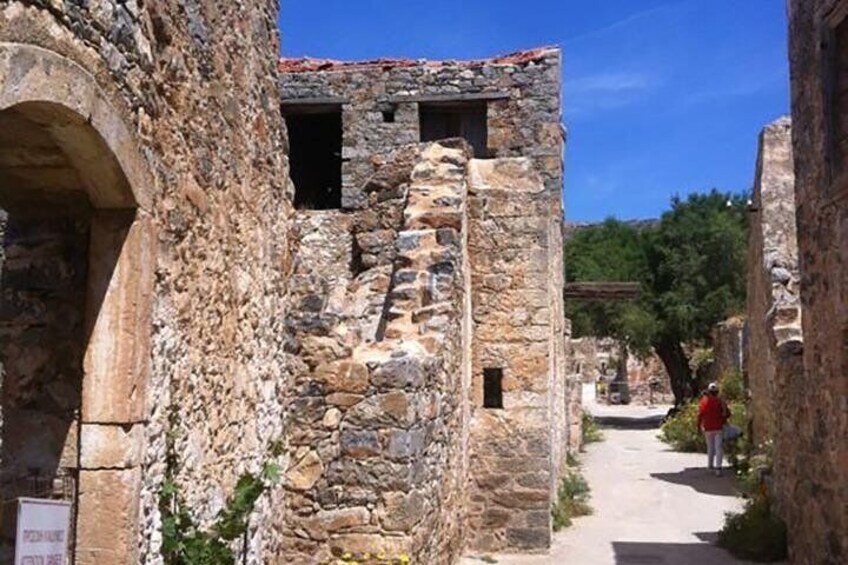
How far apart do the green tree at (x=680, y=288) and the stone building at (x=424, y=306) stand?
50.7ft

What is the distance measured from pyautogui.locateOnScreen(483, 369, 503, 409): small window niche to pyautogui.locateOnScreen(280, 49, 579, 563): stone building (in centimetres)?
1

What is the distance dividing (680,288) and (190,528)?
25736 mm

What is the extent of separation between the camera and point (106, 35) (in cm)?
344

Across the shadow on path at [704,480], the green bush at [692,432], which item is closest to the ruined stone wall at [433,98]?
the shadow on path at [704,480]

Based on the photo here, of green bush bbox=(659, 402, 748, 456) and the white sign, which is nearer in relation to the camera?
the white sign

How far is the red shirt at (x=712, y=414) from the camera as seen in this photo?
A: 556 inches

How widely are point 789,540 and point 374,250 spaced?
4.35 m

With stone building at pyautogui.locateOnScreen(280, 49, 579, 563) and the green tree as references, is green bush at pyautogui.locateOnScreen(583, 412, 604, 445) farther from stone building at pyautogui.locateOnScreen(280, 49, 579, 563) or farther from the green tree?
stone building at pyautogui.locateOnScreen(280, 49, 579, 563)

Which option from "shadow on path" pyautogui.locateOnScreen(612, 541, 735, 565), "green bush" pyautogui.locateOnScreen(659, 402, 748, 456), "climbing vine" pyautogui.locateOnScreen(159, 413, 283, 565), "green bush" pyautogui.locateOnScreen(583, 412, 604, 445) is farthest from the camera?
"green bush" pyautogui.locateOnScreen(583, 412, 604, 445)

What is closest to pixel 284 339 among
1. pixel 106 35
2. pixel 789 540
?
pixel 106 35

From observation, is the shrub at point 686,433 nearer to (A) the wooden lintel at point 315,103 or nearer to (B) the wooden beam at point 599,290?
(B) the wooden beam at point 599,290

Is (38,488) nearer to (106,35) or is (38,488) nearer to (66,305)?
(66,305)

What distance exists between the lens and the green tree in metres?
27.9

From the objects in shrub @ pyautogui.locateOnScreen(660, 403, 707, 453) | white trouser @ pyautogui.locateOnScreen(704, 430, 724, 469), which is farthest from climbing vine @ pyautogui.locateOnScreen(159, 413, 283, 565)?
shrub @ pyautogui.locateOnScreen(660, 403, 707, 453)
